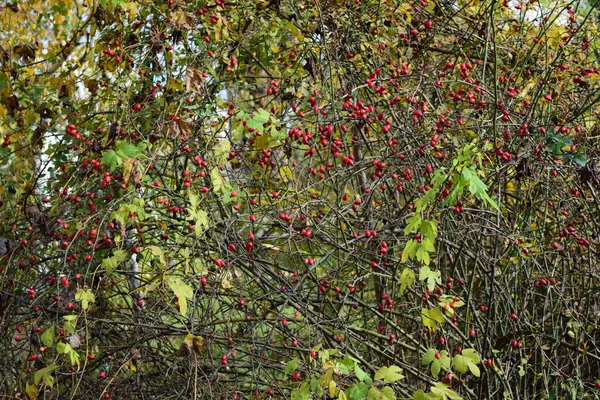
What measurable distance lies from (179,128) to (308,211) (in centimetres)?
79

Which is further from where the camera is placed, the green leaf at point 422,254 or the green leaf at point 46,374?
the green leaf at point 46,374

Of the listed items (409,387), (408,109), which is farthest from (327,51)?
(409,387)

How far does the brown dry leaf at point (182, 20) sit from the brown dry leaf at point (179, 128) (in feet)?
1.58

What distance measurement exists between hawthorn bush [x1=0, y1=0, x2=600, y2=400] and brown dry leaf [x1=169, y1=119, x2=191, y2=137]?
1cm

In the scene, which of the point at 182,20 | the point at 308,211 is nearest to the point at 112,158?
the point at 182,20

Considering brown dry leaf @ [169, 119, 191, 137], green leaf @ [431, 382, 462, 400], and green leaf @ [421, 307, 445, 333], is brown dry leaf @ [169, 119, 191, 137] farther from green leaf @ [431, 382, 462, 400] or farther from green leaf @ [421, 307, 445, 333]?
green leaf @ [431, 382, 462, 400]

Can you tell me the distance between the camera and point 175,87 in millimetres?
3602

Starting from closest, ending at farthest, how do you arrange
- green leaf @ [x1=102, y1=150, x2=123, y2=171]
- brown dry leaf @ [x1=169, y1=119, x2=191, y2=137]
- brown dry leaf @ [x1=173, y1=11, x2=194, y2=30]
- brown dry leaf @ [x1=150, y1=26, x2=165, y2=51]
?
green leaf @ [x1=102, y1=150, x2=123, y2=171] < brown dry leaf @ [x1=169, y1=119, x2=191, y2=137] < brown dry leaf @ [x1=173, y1=11, x2=194, y2=30] < brown dry leaf @ [x1=150, y1=26, x2=165, y2=51]

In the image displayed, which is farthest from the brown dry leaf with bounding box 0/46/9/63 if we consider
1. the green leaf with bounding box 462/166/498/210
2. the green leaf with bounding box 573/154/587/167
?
the green leaf with bounding box 573/154/587/167

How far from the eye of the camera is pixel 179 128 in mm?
3346

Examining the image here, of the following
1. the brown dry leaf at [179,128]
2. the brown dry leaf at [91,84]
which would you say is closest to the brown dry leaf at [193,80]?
the brown dry leaf at [179,128]

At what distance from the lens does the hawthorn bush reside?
→ 3.36 metres

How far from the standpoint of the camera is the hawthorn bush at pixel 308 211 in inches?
132

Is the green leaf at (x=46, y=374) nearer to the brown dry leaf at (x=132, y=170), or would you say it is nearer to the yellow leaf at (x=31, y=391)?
the yellow leaf at (x=31, y=391)
